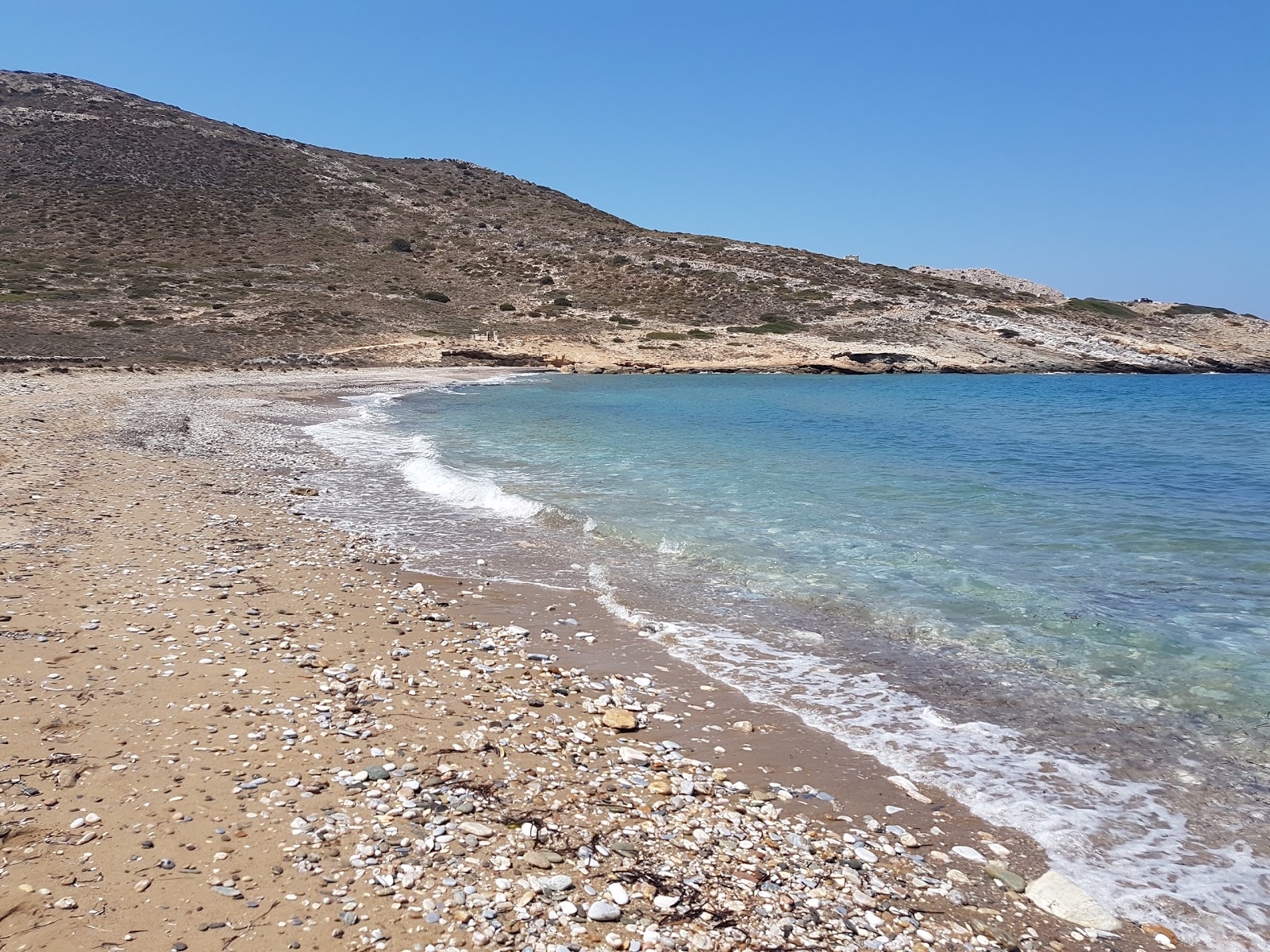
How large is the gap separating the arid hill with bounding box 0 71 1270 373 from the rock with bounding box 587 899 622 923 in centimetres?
4400

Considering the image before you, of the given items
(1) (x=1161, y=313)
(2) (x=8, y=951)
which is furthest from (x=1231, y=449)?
(1) (x=1161, y=313)

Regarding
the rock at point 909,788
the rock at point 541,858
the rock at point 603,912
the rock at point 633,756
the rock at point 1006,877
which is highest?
the rock at point 603,912

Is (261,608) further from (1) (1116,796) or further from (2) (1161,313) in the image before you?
Answer: (2) (1161,313)

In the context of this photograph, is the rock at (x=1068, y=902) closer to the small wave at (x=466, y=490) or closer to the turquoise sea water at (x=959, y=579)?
the turquoise sea water at (x=959, y=579)

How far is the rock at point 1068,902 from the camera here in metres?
4.26

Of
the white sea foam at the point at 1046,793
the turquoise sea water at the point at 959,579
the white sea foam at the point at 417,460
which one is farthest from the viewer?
the white sea foam at the point at 417,460

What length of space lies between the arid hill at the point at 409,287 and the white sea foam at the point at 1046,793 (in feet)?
139

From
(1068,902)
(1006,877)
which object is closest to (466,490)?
(1006,877)

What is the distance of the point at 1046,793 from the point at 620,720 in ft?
10.2

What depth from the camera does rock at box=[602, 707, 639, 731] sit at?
617 cm

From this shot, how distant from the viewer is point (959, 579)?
10.3m

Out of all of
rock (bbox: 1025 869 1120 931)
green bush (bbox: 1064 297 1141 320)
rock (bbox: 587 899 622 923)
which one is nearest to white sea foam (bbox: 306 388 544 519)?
rock (bbox: 587 899 622 923)

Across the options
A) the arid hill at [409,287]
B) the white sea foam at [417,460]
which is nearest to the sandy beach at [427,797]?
the white sea foam at [417,460]

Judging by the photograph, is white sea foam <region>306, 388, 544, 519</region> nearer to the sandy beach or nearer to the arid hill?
the sandy beach
